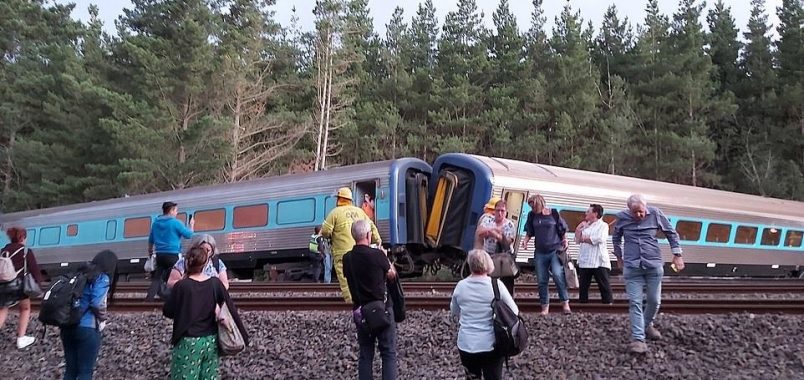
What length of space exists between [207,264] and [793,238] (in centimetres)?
1949

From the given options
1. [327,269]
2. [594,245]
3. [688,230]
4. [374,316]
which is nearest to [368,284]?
[374,316]

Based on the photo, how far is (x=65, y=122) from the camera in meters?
33.8

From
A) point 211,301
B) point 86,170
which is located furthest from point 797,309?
point 86,170

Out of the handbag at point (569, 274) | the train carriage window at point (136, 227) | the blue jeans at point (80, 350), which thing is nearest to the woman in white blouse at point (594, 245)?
the handbag at point (569, 274)

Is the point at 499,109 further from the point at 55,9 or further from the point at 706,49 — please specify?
the point at 55,9

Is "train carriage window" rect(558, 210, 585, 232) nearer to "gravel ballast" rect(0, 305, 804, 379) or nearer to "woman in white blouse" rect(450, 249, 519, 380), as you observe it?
"gravel ballast" rect(0, 305, 804, 379)

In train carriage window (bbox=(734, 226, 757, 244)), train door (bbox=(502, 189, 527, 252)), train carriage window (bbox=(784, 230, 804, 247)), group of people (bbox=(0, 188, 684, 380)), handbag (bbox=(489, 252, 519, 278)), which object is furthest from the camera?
train carriage window (bbox=(784, 230, 804, 247))

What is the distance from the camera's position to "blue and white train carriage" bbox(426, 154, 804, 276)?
1472cm

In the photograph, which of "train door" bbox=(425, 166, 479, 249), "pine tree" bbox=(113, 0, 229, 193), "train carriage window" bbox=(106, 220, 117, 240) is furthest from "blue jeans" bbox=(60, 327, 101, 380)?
"pine tree" bbox=(113, 0, 229, 193)

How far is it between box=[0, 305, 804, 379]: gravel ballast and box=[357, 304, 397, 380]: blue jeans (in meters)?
0.82

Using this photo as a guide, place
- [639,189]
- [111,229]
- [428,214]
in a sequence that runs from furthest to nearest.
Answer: [111,229] < [639,189] < [428,214]

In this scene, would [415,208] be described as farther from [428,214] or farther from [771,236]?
[771,236]

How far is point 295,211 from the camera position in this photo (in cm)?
1631

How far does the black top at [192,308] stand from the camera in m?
4.70
